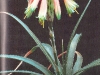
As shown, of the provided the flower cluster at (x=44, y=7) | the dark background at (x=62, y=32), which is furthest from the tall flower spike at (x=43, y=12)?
the dark background at (x=62, y=32)

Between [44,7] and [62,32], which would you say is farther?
[62,32]

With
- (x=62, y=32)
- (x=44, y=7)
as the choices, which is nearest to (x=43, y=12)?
(x=44, y=7)

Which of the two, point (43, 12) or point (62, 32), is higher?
point (43, 12)

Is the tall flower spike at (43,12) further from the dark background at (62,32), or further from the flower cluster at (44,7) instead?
the dark background at (62,32)

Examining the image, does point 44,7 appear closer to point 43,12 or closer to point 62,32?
point 43,12

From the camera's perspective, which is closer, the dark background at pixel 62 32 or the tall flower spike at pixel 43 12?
the tall flower spike at pixel 43 12

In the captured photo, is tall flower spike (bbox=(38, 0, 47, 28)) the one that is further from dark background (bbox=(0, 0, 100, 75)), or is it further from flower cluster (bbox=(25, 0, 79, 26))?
dark background (bbox=(0, 0, 100, 75))

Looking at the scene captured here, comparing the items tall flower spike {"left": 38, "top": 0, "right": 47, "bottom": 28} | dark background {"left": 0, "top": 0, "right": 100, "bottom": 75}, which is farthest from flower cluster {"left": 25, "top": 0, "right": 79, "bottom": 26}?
dark background {"left": 0, "top": 0, "right": 100, "bottom": 75}

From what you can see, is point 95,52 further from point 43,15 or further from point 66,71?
point 43,15
